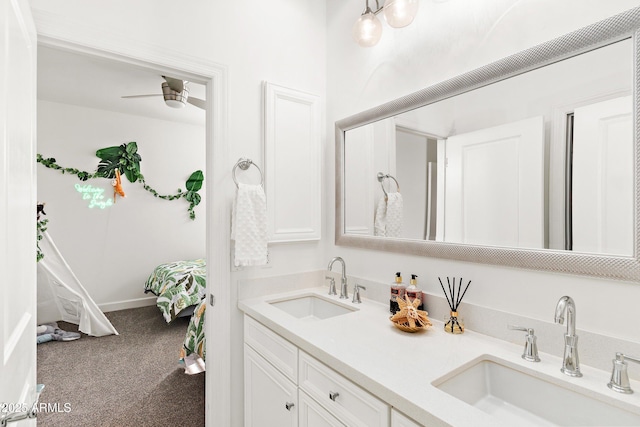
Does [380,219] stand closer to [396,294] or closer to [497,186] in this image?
[396,294]

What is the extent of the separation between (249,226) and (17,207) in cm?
95

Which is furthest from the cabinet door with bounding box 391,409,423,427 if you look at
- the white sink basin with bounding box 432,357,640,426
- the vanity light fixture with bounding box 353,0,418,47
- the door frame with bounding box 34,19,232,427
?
the vanity light fixture with bounding box 353,0,418,47

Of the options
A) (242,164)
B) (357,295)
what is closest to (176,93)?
(242,164)

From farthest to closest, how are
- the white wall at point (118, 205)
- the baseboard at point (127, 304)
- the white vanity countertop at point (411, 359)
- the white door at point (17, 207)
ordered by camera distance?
1. the baseboard at point (127, 304)
2. the white wall at point (118, 205)
3. the white vanity countertop at point (411, 359)
4. the white door at point (17, 207)

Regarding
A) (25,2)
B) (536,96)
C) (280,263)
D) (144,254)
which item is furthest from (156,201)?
(536,96)

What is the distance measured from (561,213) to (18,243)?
168cm

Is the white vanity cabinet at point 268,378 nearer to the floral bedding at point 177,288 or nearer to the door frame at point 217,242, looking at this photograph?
the door frame at point 217,242

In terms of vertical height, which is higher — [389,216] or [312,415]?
[389,216]

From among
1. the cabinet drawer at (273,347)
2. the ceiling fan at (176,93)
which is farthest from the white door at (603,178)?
the ceiling fan at (176,93)

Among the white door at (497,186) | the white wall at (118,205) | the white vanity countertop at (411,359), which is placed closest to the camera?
the white vanity countertop at (411,359)

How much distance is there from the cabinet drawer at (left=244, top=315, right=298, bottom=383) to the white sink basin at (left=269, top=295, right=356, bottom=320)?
0.20m

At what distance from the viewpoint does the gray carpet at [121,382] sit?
2127 mm

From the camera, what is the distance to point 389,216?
1.74 m

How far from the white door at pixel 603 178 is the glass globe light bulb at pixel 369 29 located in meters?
0.97
